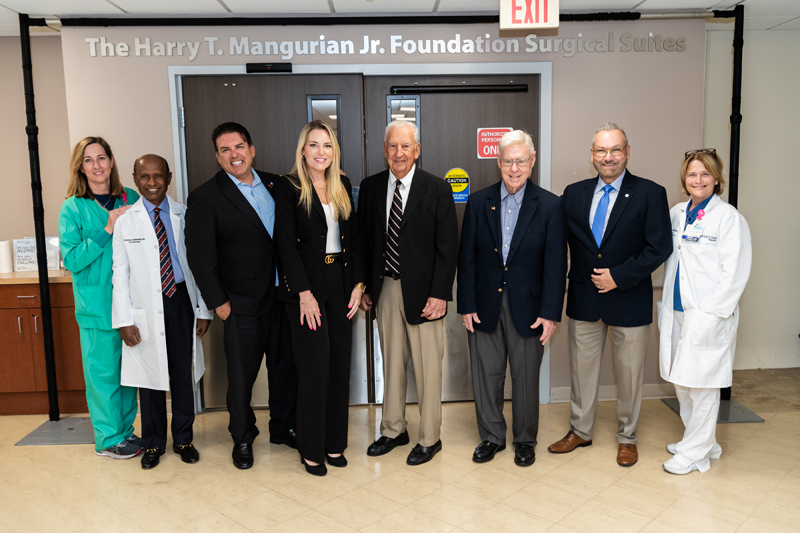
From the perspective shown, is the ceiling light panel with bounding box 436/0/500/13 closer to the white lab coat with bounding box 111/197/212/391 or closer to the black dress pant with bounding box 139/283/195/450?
the white lab coat with bounding box 111/197/212/391

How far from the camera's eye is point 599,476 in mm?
3035

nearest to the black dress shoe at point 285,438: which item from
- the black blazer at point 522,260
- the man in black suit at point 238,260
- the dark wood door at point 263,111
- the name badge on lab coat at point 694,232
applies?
the man in black suit at point 238,260

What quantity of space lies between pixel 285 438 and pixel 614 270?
87.6 inches

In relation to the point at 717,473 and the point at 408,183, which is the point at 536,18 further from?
the point at 717,473

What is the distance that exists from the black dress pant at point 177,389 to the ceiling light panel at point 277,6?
74.8 inches

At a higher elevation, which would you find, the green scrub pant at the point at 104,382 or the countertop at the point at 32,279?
the countertop at the point at 32,279

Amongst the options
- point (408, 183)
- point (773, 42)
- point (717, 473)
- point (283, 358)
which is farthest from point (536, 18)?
point (773, 42)

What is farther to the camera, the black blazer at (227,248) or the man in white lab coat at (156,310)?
the man in white lab coat at (156,310)

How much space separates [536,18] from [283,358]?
7.89 ft

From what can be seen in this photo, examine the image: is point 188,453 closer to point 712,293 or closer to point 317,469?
point 317,469

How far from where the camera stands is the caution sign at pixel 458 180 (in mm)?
4047

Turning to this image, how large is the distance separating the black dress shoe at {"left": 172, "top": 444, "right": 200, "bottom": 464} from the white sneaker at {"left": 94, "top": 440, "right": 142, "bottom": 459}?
26 cm

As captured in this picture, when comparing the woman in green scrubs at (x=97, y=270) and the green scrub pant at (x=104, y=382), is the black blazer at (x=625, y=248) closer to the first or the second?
the woman in green scrubs at (x=97, y=270)

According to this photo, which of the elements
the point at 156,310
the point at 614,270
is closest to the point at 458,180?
the point at 614,270
